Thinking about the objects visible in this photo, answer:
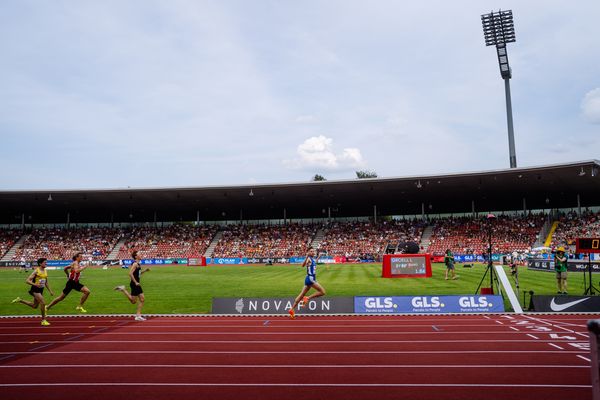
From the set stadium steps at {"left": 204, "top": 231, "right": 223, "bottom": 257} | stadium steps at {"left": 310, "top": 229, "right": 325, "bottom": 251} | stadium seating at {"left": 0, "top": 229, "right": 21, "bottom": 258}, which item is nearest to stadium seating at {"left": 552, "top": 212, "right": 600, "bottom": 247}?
stadium steps at {"left": 310, "top": 229, "right": 325, "bottom": 251}

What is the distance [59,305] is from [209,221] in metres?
62.2

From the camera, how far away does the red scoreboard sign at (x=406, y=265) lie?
2842cm

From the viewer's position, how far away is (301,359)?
8.49 metres

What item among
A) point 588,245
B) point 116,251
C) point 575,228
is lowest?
point 116,251

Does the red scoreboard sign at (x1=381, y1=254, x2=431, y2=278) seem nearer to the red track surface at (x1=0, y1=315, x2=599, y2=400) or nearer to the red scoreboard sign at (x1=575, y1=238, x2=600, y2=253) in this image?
the red scoreboard sign at (x1=575, y1=238, x2=600, y2=253)

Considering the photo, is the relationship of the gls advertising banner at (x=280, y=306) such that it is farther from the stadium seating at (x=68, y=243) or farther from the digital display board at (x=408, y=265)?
the stadium seating at (x=68, y=243)

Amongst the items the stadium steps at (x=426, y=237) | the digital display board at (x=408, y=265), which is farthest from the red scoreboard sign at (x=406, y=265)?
the stadium steps at (x=426, y=237)

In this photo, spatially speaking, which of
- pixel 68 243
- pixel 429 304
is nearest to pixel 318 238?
pixel 68 243

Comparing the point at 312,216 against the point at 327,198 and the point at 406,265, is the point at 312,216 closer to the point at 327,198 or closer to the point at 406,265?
the point at 327,198

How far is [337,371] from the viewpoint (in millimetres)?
7594

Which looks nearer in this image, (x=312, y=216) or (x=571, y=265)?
(x=571, y=265)

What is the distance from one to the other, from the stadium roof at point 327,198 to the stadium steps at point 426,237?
3945mm

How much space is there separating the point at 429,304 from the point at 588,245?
668 centimetres

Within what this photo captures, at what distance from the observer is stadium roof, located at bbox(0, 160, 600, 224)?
4788cm
